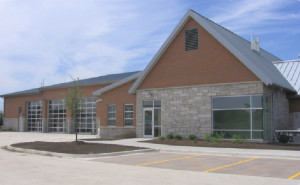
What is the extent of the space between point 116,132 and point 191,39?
10045 mm

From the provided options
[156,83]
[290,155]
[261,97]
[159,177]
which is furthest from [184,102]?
[159,177]

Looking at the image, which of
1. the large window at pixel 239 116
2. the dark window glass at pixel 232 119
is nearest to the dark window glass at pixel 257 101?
the large window at pixel 239 116

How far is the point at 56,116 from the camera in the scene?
39094 mm

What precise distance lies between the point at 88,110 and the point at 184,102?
15601 millimetres

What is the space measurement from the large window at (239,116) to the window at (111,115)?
10135 mm

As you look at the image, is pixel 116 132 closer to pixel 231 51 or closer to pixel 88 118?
pixel 88 118

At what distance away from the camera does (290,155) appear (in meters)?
14.7

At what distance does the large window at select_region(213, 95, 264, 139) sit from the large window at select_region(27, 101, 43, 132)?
25589 mm

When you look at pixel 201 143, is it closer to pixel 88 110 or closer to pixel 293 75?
pixel 293 75

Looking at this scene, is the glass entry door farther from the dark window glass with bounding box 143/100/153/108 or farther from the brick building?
the dark window glass with bounding box 143/100/153/108

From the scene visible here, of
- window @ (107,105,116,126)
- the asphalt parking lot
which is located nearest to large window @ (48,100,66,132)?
window @ (107,105,116,126)

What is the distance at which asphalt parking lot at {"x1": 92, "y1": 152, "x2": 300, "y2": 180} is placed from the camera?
10.9 meters

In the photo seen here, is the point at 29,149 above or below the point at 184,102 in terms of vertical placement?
below

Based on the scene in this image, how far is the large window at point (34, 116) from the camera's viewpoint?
40.8m
